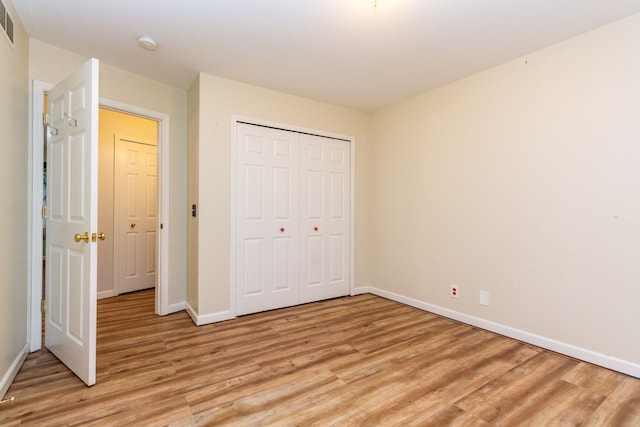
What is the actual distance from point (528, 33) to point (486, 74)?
59 centimetres

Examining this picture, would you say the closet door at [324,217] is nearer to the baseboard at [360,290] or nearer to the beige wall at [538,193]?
the baseboard at [360,290]

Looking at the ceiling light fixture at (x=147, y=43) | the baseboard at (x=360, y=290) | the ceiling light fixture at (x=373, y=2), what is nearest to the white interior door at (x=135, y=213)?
the ceiling light fixture at (x=147, y=43)

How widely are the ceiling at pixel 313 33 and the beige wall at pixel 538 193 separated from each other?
29 cm

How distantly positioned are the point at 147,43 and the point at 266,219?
1.86 m

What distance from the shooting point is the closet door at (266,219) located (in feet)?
10.6

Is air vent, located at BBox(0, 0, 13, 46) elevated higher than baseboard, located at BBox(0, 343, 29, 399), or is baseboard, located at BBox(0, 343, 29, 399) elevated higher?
air vent, located at BBox(0, 0, 13, 46)

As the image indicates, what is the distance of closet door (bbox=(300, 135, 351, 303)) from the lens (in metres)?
3.65

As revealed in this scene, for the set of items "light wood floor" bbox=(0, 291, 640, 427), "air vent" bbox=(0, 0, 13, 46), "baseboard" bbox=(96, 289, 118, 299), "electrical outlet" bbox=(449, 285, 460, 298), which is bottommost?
"light wood floor" bbox=(0, 291, 640, 427)

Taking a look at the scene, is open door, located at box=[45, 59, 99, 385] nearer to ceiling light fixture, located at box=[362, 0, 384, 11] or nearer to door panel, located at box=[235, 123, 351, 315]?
door panel, located at box=[235, 123, 351, 315]

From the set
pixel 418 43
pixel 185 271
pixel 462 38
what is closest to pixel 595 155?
pixel 462 38

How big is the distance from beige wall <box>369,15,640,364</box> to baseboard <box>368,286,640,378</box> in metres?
0.04

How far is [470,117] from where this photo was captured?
9.89 feet

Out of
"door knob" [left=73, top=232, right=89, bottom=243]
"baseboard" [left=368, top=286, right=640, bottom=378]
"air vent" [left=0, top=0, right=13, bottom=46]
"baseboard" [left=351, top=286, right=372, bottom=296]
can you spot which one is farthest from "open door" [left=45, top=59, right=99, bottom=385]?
"baseboard" [left=368, top=286, right=640, bottom=378]

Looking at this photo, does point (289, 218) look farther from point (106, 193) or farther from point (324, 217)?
point (106, 193)
